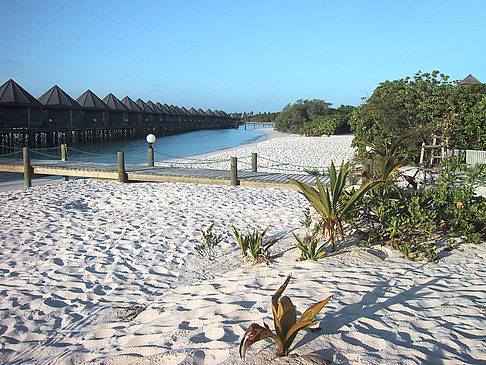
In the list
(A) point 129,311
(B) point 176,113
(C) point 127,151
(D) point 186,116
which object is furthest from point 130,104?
(A) point 129,311

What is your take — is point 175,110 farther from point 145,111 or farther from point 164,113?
point 145,111

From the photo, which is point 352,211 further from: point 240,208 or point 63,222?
point 63,222

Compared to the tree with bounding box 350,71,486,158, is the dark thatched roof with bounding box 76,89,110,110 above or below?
above

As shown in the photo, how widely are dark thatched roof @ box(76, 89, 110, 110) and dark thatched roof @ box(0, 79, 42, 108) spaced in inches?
378

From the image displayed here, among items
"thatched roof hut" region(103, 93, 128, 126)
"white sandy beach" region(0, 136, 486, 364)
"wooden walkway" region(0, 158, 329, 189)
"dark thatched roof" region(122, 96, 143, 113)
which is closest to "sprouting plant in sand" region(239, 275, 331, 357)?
"white sandy beach" region(0, 136, 486, 364)

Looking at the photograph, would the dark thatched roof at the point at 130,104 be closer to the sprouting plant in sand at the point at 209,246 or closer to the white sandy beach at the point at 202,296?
the white sandy beach at the point at 202,296

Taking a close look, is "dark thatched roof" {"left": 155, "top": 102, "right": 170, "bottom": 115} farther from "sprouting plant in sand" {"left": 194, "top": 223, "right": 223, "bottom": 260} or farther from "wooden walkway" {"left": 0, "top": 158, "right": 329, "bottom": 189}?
Result: "sprouting plant in sand" {"left": 194, "top": 223, "right": 223, "bottom": 260}

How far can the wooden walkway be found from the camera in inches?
377

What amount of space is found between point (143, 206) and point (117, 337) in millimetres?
5161

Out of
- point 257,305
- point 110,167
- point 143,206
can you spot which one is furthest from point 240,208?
point 110,167

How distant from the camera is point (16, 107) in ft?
93.7

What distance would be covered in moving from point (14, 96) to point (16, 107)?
1.25 m

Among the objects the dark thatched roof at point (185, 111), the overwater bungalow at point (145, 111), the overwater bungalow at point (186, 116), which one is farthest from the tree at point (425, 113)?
the dark thatched roof at point (185, 111)

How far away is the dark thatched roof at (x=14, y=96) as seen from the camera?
27.3m
